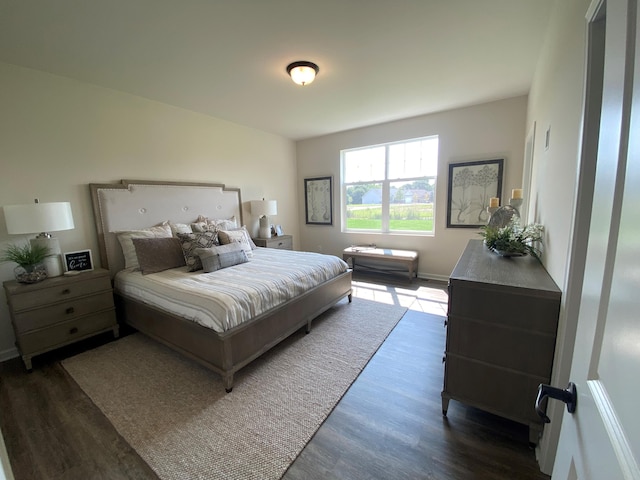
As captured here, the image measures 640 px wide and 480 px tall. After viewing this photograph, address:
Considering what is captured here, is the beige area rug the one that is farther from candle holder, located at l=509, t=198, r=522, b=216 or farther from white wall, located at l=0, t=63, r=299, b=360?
candle holder, located at l=509, t=198, r=522, b=216

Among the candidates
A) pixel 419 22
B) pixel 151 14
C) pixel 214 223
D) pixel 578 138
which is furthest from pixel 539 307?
pixel 214 223

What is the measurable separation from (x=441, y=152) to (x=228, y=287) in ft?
12.1

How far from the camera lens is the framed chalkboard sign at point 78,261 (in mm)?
2602

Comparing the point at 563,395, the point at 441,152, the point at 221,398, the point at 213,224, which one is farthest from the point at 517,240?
the point at 213,224

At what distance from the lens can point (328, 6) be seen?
5.87 ft

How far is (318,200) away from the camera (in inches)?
213

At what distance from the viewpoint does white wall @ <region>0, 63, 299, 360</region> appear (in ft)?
7.79

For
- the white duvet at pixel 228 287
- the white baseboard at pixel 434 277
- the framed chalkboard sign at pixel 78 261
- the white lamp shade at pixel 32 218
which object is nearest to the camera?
the white duvet at pixel 228 287

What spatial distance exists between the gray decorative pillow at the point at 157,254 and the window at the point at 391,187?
3161 mm

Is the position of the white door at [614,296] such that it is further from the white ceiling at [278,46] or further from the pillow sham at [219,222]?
the pillow sham at [219,222]

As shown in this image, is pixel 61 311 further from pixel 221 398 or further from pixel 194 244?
pixel 221 398

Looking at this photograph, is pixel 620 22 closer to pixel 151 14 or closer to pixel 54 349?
pixel 151 14

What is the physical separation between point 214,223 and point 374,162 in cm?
298

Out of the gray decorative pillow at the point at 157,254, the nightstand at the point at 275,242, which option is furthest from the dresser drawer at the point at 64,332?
the nightstand at the point at 275,242
